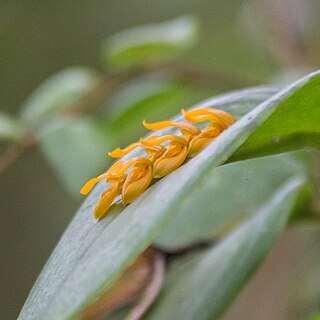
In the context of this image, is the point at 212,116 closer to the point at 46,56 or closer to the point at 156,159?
the point at 156,159

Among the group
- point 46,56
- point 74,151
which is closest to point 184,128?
point 74,151

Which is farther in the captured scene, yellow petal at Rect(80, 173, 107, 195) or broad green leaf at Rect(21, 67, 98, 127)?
broad green leaf at Rect(21, 67, 98, 127)

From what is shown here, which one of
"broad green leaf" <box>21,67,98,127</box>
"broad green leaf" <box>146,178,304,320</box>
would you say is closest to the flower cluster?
"broad green leaf" <box>146,178,304,320</box>

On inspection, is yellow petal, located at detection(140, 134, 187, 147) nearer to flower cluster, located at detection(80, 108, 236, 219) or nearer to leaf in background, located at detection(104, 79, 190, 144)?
flower cluster, located at detection(80, 108, 236, 219)

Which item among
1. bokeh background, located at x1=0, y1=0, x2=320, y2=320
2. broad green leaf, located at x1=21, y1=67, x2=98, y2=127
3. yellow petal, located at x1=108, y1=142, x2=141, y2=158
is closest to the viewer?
yellow petal, located at x1=108, y1=142, x2=141, y2=158

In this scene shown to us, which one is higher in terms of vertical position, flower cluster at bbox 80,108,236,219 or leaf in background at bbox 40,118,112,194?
flower cluster at bbox 80,108,236,219

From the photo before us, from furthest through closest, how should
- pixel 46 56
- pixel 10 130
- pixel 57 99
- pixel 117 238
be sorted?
pixel 46 56 < pixel 57 99 < pixel 10 130 < pixel 117 238

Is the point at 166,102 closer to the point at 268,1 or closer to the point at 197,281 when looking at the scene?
the point at 268,1
